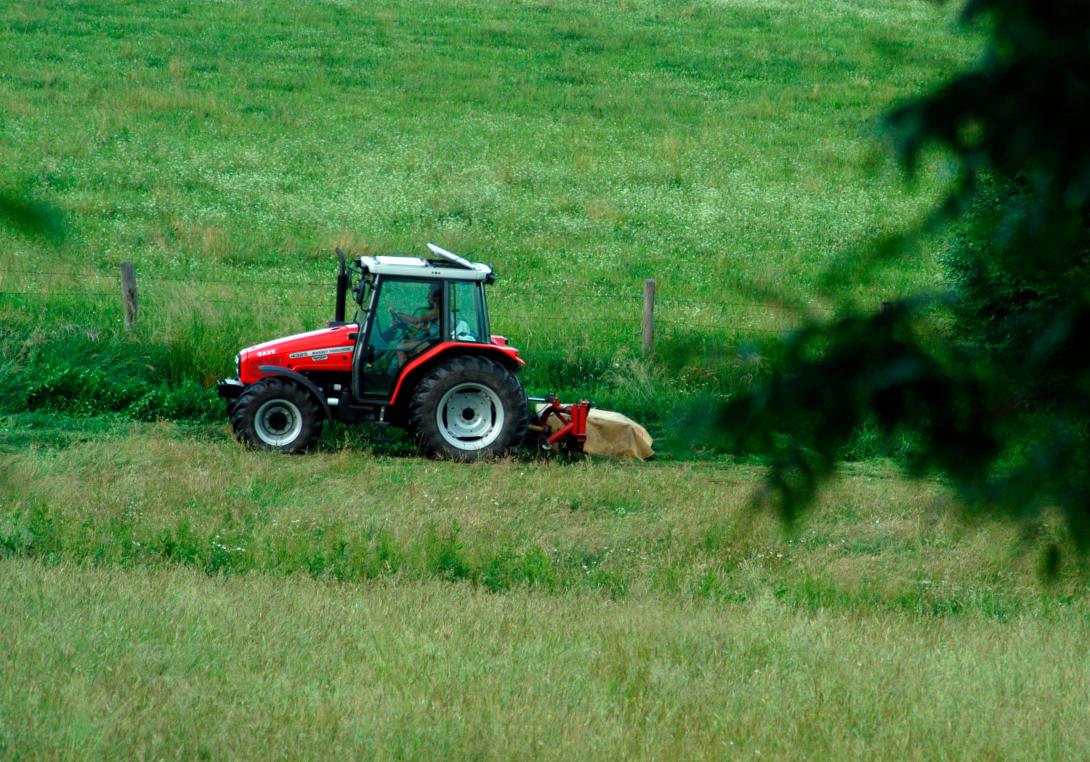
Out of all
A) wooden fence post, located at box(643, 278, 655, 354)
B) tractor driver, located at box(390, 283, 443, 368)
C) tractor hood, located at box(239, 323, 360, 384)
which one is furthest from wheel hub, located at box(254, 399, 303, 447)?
wooden fence post, located at box(643, 278, 655, 354)

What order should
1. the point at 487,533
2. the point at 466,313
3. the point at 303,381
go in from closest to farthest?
the point at 487,533, the point at 303,381, the point at 466,313

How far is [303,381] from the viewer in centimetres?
1144

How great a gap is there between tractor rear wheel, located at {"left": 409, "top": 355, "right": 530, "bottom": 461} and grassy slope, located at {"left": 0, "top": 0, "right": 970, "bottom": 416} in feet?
7.28

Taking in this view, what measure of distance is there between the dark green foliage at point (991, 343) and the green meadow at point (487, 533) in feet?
0.37

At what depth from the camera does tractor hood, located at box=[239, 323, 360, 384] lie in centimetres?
1180

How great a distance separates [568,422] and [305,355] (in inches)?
101

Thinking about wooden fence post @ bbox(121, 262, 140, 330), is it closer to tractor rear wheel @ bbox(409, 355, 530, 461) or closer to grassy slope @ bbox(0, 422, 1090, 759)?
grassy slope @ bbox(0, 422, 1090, 759)

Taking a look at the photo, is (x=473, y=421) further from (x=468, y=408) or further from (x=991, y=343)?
(x=991, y=343)

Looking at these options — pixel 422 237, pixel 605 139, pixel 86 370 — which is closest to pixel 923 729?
pixel 86 370

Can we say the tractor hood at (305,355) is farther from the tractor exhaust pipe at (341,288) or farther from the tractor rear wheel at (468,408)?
the tractor rear wheel at (468,408)

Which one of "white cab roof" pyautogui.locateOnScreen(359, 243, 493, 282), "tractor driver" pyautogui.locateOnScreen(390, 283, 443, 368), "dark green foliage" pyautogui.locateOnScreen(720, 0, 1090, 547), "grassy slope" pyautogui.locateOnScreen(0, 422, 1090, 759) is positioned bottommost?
"grassy slope" pyautogui.locateOnScreen(0, 422, 1090, 759)

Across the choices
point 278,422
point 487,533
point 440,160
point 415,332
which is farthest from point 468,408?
point 440,160

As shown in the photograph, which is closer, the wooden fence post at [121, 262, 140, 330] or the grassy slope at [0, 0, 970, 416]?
the wooden fence post at [121, 262, 140, 330]

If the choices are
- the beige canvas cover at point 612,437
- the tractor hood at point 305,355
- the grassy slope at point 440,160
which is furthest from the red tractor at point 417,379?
the grassy slope at point 440,160
